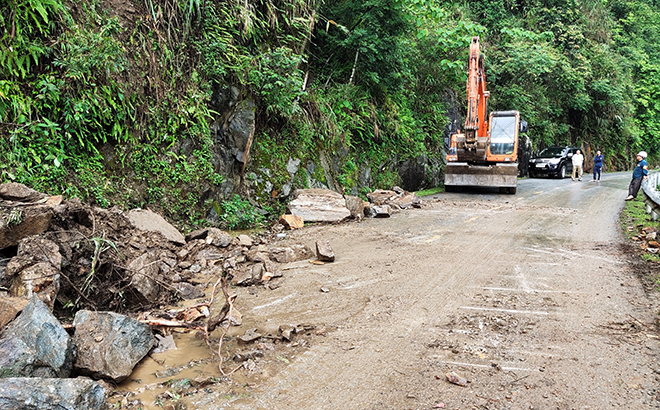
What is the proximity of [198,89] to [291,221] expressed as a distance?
3.52m

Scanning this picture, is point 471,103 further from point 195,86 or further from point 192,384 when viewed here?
point 192,384

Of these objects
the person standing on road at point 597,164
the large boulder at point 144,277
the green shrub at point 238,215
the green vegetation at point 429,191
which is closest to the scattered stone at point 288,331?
the large boulder at point 144,277

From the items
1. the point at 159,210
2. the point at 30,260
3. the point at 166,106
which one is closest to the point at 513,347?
the point at 30,260

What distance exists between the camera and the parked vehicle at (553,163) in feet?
80.9

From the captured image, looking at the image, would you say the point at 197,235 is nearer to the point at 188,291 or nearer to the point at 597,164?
the point at 188,291

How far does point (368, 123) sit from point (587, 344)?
1152 cm

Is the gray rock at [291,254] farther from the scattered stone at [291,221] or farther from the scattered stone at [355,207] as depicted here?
the scattered stone at [355,207]

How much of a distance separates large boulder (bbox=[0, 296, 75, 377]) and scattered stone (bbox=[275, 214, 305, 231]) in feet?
19.5

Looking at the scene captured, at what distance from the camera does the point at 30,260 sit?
13.8 feet

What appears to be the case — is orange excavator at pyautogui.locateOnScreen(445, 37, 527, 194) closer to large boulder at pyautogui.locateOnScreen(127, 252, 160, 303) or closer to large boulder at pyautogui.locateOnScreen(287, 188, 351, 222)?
large boulder at pyautogui.locateOnScreen(287, 188, 351, 222)

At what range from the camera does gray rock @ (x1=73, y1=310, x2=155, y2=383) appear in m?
3.35

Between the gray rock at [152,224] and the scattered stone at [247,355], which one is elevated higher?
the gray rock at [152,224]

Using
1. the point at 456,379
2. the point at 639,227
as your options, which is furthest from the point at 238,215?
the point at 639,227

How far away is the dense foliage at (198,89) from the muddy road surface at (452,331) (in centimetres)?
354
